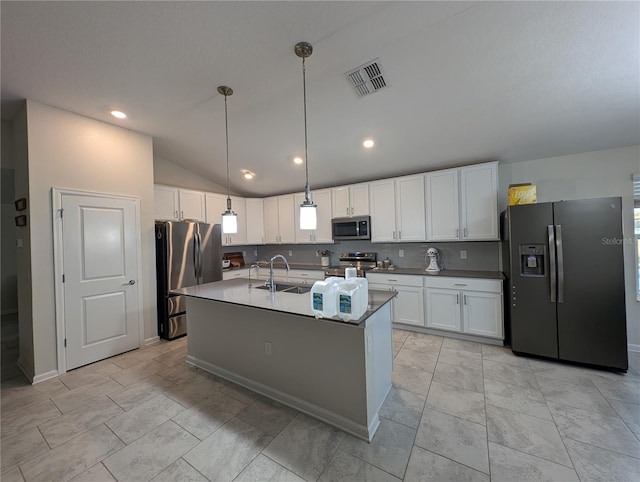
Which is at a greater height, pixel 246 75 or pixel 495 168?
pixel 246 75

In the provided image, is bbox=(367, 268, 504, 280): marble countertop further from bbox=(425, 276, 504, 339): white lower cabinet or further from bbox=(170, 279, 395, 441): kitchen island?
bbox=(170, 279, 395, 441): kitchen island

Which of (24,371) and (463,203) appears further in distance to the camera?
(463,203)

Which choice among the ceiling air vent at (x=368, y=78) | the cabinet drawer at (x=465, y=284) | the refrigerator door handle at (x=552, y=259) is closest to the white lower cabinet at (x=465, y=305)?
the cabinet drawer at (x=465, y=284)

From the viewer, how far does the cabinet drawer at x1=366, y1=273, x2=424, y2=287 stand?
3.66 m

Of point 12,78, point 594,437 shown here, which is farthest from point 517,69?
point 12,78

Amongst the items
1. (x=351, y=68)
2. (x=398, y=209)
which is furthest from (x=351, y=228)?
(x=351, y=68)

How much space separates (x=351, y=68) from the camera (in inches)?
91.4

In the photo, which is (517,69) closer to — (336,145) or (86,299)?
(336,145)

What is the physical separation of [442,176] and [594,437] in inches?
118

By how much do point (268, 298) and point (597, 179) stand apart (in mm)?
4174

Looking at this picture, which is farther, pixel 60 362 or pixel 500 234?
pixel 500 234

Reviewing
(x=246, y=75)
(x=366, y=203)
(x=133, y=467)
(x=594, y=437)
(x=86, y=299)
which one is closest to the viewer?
(x=133, y=467)

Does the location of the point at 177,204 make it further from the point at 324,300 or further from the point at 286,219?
the point at 324,300

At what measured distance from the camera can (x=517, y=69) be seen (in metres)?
2.18
